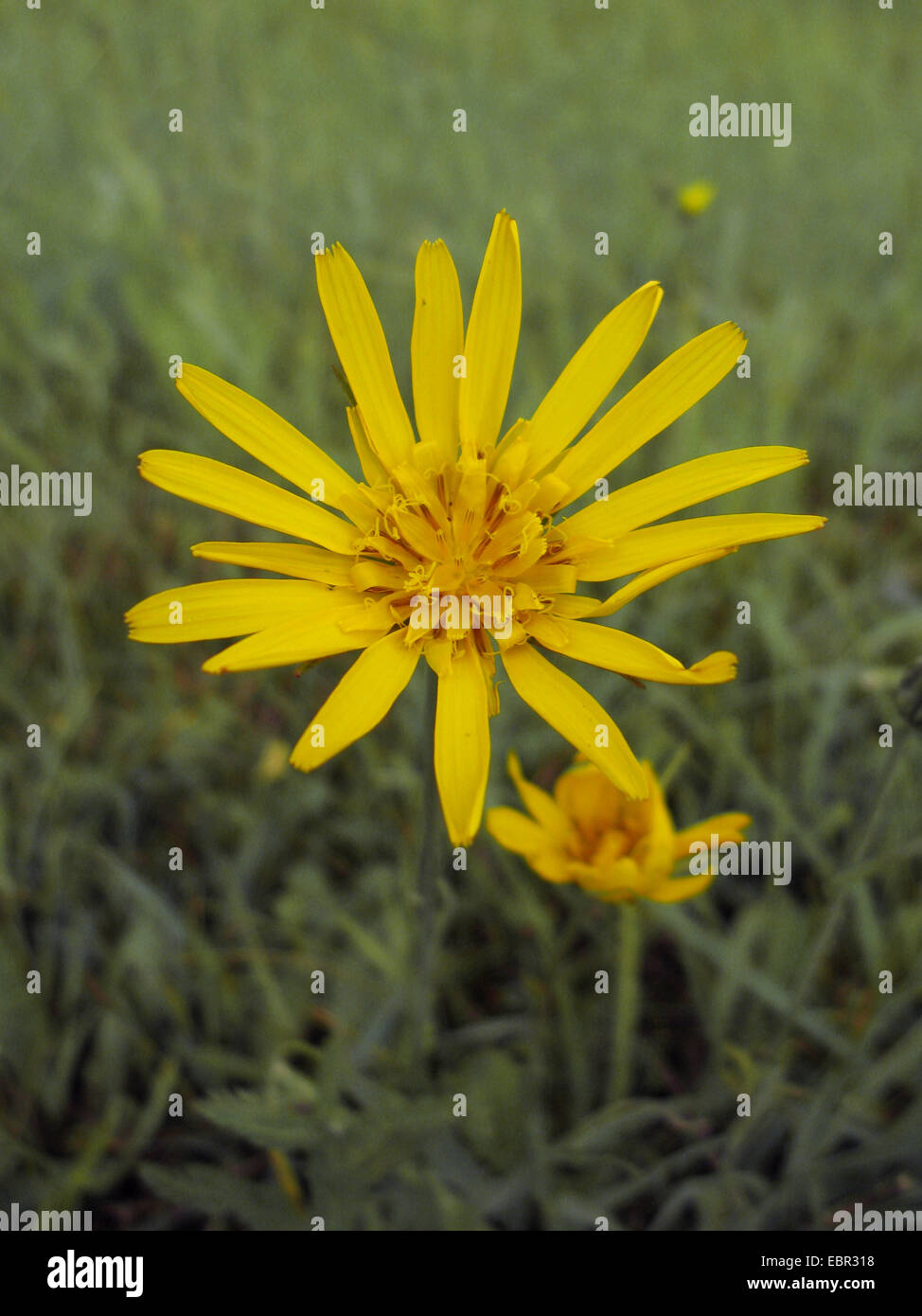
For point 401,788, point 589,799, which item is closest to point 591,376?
point 589,799

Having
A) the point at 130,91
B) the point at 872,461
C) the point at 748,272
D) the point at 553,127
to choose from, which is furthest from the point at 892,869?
the point at 130,91

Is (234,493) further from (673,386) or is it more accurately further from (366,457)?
(673,386)

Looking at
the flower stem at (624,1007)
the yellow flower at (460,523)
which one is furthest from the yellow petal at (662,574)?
the flower stem at (624,1007)

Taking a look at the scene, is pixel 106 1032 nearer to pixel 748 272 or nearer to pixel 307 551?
pixel 307 551

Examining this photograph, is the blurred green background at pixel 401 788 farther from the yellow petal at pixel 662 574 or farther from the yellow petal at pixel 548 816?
the yellow petal at pixel 662 574

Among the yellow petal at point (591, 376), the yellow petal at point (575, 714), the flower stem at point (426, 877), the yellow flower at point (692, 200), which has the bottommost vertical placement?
the flower stem at point (426, 877)
